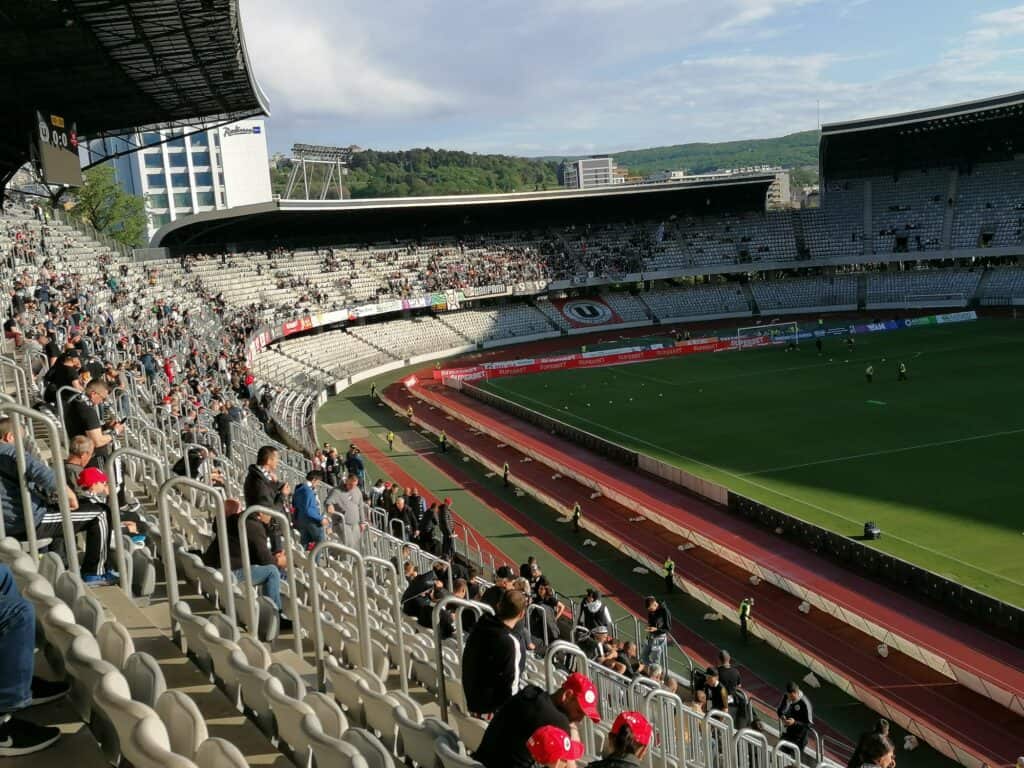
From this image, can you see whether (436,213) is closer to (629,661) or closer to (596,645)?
(629,661)

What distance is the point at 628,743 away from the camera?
Result: 193 inches

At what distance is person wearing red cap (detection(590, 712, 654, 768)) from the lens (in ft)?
15.9

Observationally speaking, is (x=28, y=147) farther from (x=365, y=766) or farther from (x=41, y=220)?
(x=365, y=766)

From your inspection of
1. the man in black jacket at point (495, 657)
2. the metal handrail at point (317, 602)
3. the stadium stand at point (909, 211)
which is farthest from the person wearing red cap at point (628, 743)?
the stadium stand at point (909, 211)

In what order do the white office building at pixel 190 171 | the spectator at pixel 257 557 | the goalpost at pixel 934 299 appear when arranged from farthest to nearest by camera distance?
the white office building at pixel 190 171, the goalpost at pixel 934 299, the spectator at pixel 257 557

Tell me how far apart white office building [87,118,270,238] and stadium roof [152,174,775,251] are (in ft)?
110

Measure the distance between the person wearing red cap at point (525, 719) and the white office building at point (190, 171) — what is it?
332 feet

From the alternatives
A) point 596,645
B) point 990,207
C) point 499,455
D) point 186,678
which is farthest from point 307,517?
point 990,207

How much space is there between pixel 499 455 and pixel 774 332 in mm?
33717

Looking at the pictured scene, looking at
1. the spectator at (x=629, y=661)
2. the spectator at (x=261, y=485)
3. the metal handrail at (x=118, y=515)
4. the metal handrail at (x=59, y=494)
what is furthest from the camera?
the spectator at (x=629, y=661)

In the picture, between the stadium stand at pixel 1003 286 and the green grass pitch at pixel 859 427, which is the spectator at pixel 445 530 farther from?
the stadium stand at pixel 1003 286

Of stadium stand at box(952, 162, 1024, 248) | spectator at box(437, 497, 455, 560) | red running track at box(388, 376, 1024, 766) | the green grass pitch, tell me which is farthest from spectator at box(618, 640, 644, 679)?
stadium stand at box(952, 162, 1024, 248)

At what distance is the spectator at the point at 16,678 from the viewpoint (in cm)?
489

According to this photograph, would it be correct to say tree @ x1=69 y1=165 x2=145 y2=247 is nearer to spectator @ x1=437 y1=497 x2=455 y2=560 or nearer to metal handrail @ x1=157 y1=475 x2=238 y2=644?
spectator @ x1=437 y1=497 x2=455 y2=560
